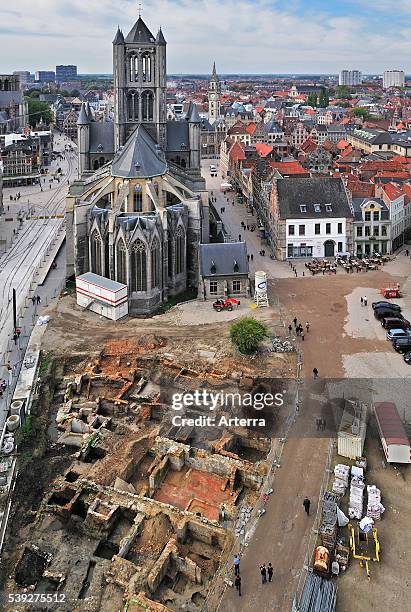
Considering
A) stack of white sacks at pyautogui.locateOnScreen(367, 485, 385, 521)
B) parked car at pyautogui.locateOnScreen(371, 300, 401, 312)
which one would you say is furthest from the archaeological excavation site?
parked car at pyautogui.locateOnScreen(371, 300, 401, 312)

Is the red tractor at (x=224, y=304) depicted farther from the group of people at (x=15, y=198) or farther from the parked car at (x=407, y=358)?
the group of people at (x=15, y=198)

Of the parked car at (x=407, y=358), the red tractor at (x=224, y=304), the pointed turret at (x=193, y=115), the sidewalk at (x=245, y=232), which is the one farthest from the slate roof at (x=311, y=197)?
the parked car at (x=407, y=358)

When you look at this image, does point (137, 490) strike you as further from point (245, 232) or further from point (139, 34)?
point (245, 232)

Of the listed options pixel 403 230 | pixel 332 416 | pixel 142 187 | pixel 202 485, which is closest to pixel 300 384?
pixel 332 416

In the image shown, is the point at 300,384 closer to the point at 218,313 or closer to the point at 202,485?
the point at 202,485

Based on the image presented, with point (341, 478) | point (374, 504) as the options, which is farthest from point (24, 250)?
point (374, 504)
